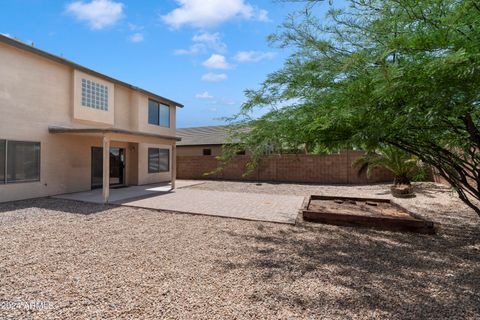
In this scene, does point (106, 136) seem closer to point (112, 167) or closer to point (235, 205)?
point (112, 167)

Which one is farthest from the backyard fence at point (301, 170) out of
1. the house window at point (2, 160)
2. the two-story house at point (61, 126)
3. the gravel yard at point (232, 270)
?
the house window at point (2, 160)

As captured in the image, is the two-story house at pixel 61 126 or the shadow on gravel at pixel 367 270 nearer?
the shadow on gravel at pixel 367 270

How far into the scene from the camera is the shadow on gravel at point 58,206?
8070 mm

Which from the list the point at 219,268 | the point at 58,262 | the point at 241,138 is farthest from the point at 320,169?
the point at 58,262

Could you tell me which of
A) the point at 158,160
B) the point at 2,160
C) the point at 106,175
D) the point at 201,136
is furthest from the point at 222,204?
the point at 201,136

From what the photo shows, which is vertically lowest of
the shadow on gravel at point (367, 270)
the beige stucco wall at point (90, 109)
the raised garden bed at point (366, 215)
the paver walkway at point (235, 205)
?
the shadow on gravel at point (367, 270)

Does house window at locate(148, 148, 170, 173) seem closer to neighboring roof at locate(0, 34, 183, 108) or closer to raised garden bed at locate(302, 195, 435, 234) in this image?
neighboring roof at locate(0, 34, 183, 108)

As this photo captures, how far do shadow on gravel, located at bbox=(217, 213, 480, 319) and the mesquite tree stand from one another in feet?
5.63

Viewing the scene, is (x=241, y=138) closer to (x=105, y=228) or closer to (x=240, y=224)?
(x=240, y=224)

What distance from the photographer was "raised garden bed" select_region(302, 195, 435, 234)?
607 centimetres

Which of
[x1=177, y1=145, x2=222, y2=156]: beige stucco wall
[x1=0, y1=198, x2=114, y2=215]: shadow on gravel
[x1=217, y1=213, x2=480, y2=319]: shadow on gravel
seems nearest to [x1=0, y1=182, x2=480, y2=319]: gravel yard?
[x1=217, y1=213, x2=480, y2=319]: shadow on gravel

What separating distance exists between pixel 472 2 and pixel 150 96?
15.1m

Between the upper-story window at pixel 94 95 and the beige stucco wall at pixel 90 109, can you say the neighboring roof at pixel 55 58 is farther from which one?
the upper-story window at pixel 94 95

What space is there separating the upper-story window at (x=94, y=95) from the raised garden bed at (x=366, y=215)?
10.3 metres
